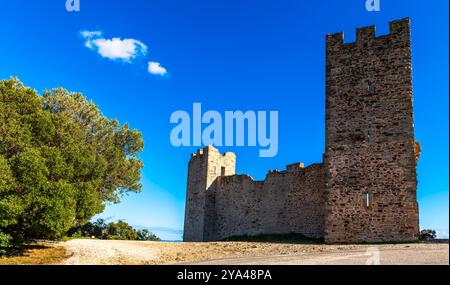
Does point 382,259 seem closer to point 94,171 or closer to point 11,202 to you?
point 11,202

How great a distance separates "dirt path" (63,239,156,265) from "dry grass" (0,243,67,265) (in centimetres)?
47


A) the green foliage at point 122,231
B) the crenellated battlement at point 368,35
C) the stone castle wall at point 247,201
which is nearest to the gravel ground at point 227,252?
the stone castle wall at point 247,201

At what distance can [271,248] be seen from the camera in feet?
65.2

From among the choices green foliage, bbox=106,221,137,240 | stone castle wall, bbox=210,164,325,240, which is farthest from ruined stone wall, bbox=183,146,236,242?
green foliage, bbox=106,221,137,240

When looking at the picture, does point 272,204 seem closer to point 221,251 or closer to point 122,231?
point 221,251

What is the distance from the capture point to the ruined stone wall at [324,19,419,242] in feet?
67.1

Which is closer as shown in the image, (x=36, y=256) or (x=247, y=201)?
(x=36, y=256)

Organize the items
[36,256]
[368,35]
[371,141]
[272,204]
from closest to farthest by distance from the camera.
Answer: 1. [36,256]
2. [371,141]
3. [368,35]
4. [272,204]

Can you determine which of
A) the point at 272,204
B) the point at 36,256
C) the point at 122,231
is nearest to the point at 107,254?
the point at 36,256

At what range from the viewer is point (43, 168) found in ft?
68.0

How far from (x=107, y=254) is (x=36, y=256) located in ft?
11.2

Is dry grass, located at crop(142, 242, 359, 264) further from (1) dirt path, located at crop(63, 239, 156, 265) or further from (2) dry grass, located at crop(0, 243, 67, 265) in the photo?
(2) dry grass, located at crop(0, 243, 67, 265)

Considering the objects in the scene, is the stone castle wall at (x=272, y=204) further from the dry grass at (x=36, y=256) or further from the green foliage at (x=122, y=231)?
the dry grass at (x=36, y=256)

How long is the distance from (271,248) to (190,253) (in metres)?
3.47
